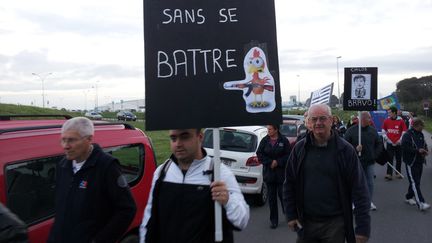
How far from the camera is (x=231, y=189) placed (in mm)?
2684

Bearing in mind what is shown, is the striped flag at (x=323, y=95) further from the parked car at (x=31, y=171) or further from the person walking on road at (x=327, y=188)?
the parked car at (x=31, y=171)

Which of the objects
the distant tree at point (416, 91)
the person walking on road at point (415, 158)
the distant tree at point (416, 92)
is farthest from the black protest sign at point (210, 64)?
the distant tree at point (416, 91)

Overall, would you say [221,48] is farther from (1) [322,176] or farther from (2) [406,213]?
(2) [406,213]

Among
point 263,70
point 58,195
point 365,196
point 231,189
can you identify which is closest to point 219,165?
point 231,189

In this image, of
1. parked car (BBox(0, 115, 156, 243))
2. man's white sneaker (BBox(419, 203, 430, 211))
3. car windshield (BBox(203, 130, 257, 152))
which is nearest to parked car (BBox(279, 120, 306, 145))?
car windshield (BBox(203, 130, 257, 152))

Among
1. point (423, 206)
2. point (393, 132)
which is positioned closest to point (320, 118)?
point (423, 206)

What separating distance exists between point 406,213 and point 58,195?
7022mm

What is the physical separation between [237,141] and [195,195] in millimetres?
6895

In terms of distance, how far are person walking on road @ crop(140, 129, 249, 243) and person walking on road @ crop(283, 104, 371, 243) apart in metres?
1.39

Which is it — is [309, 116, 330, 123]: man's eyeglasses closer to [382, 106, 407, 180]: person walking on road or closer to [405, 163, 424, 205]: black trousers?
[405, 163, 424, 205]: black trousers

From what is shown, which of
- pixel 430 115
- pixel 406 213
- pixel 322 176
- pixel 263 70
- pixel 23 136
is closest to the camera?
pixel 263 70

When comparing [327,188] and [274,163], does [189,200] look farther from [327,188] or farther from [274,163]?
[274,163]

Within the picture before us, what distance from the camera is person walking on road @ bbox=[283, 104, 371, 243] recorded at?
12.4ft

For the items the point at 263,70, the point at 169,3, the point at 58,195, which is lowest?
the point at 58,195
